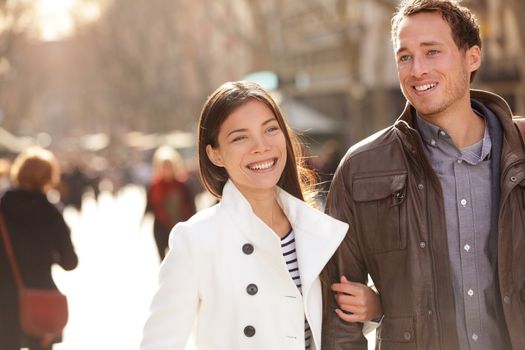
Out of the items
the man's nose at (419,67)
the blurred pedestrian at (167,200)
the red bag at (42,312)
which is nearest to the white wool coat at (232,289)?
the man's nose at (419,67)

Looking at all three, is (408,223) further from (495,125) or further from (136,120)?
(136,120)

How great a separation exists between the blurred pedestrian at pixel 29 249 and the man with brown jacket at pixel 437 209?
3.55 metres

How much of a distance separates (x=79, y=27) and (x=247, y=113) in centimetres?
7001

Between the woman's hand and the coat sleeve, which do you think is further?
the woman's hand

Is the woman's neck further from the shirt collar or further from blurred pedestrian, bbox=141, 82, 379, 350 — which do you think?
the shirt collar

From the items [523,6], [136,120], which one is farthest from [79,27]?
[523,6]

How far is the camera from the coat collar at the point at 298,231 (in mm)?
3883

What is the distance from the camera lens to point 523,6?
57.8 ft

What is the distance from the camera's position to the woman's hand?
3.99 m

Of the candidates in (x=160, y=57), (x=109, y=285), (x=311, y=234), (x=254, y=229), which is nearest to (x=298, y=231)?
(x=311, y=234)

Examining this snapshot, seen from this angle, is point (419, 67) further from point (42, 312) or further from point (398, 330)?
point (42, 312)

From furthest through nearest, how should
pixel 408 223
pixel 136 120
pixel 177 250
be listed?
pixel 136 120
pixel 408 223
pixel 177 250

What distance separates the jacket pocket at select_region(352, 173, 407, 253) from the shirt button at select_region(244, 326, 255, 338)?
0.60m

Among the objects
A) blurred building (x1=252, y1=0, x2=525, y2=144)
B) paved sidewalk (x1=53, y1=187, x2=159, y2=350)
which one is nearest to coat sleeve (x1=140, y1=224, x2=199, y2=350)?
paved sidewalk (x1=53, y1=187, x2=159, y2=350)
